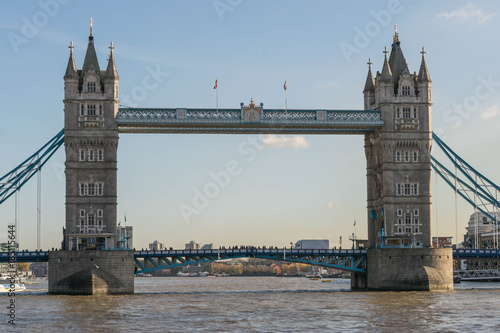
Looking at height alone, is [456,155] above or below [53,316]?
above

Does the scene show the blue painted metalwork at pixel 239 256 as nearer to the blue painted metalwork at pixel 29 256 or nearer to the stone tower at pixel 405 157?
the blue painted metalwork at pixel 29 256

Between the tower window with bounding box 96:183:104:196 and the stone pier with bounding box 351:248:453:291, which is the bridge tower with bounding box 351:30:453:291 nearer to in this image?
the stone pier with bounding box 351:248:453:291

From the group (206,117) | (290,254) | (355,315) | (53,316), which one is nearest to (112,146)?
(206,117)

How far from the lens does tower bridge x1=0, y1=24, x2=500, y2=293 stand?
12038 cm

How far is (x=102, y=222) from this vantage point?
399ft

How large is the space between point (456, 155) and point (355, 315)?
53.0 meters

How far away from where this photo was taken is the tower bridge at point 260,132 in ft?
395

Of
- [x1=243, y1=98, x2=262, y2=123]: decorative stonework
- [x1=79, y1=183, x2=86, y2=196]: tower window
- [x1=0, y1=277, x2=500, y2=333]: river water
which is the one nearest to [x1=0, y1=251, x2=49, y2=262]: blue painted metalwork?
[x1=0, y1=277, x2=500, y2=333]: river water

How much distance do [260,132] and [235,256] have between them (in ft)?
60.2

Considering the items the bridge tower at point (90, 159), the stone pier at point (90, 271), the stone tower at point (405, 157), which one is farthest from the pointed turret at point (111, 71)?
the stone tower at point (405, 157)

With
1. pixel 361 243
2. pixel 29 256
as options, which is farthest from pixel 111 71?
pixel 361 243

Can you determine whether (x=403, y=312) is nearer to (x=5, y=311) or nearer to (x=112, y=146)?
(x=5, y=311)

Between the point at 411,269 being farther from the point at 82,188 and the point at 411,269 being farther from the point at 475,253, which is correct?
the point at 82,188

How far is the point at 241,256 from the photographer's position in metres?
126
